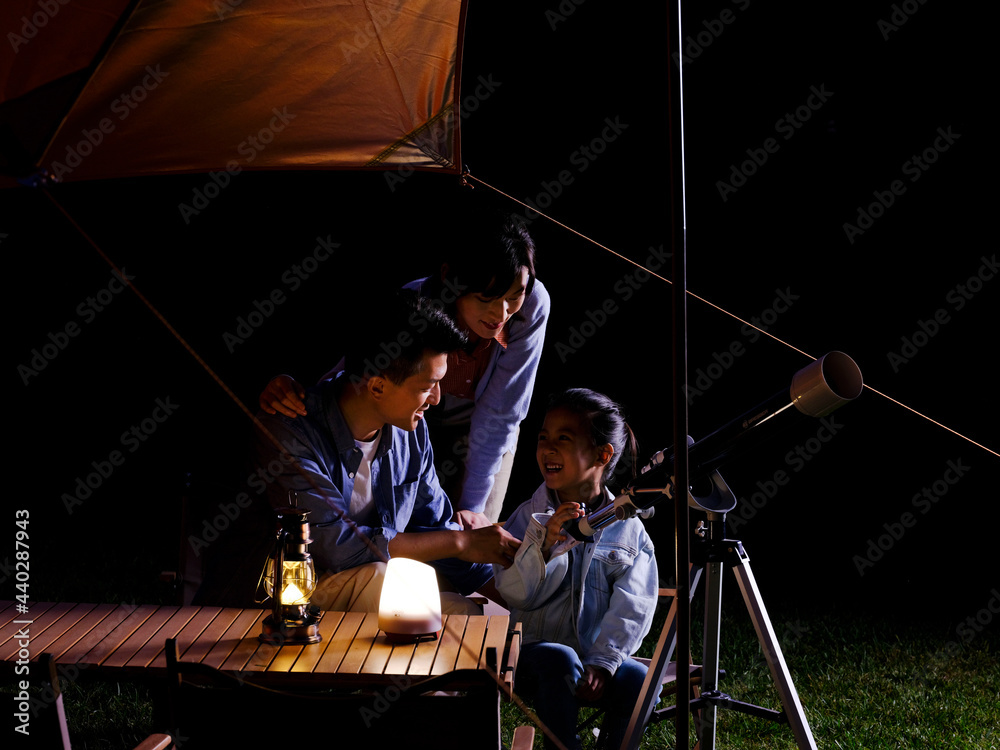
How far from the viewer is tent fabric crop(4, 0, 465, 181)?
2.54 meters

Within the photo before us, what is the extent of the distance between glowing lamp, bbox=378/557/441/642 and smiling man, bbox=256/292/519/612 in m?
0.38

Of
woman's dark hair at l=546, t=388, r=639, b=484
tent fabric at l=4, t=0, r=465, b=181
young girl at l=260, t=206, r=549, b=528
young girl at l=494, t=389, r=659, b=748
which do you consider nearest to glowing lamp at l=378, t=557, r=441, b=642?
young girl at l=494, t=389, r=659, b=748

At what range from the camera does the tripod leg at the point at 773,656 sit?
192cm

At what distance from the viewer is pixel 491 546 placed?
2545 millimetres

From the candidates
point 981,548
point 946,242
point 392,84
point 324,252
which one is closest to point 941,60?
point 946,242

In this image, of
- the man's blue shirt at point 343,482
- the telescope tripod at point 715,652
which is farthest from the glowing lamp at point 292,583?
the telescope tripod at point 715,652

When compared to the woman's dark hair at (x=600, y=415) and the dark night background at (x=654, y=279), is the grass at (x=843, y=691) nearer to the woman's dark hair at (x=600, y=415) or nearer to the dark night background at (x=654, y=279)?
the dark night background at (x=654, y=279)

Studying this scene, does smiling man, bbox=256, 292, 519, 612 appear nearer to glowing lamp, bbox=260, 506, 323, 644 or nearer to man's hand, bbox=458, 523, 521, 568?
man's hand, bbox=458, 523, 521, 568

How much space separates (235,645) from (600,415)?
118cm

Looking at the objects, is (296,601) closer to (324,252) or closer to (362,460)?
(362,460)

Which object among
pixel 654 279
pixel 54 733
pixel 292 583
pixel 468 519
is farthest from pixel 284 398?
pixel 654 279

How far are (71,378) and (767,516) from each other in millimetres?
4109

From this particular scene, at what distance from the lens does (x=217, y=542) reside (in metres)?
2.51

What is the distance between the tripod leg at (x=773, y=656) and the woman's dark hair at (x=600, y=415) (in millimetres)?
776
